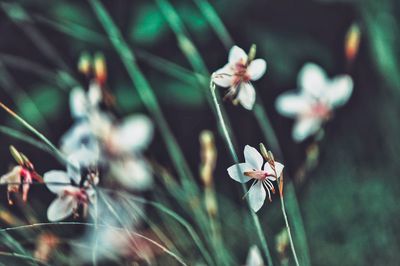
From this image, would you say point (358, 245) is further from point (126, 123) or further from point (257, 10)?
point (257, 10)

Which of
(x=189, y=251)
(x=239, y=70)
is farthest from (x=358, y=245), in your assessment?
(x=239, y=70)

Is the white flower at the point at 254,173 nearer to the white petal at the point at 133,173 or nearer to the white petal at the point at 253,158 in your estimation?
the white petal at the point at 253,158

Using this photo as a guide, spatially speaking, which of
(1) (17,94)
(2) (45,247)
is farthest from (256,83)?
(2) (45,247)

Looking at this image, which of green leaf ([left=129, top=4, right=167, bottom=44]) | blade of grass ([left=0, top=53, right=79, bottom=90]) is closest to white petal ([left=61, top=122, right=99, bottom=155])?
blade of grass ([left=0, top=53, right=79, bottom=90])

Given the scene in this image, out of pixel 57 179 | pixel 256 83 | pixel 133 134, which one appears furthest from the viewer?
pixel 256 83

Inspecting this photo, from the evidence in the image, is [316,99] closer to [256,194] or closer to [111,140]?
[111,140]

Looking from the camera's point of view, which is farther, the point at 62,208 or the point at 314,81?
the point at 314,81

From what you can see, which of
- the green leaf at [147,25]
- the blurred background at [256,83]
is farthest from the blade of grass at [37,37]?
the green leaf at [147,25]

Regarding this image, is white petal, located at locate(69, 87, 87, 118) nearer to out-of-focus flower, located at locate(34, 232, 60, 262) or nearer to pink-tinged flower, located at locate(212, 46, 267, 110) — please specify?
out-of-focus flower, located at locate(34, 232, 60, 262)
